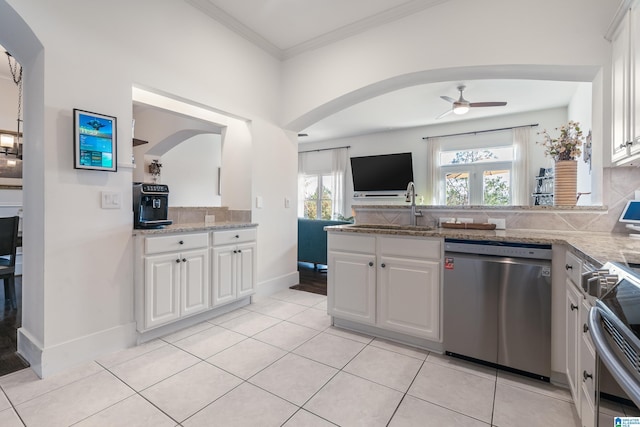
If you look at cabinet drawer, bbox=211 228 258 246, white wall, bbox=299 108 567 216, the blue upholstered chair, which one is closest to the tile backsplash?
cabinet drawer, bbox=211 228 258 246

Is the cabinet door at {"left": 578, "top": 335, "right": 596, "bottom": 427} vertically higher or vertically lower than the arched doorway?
lower

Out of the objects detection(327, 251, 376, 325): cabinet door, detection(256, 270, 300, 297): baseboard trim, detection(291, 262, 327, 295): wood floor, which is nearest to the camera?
detection(327, 251, 376, 325): cabinet door

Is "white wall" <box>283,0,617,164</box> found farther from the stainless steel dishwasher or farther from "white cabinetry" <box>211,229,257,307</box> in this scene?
"white cabinetry" <box>211,229,257,307</box>

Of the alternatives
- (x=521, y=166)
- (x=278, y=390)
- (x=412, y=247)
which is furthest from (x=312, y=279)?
(x=521, y=166)

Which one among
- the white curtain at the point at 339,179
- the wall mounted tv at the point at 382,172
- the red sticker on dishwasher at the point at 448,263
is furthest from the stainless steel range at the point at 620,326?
the white curtain at the point at 339,179

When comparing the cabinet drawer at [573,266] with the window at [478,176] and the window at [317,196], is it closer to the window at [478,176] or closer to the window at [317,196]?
the window at [478,176]

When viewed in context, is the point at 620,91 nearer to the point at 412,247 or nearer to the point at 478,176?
the point at 412,247

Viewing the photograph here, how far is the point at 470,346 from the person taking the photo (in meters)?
1.97

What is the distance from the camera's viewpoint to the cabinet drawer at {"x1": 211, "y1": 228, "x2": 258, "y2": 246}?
2.77 meters

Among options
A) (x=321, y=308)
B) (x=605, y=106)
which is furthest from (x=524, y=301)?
(x=321, y=308)

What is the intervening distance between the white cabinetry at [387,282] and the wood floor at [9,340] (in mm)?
2204

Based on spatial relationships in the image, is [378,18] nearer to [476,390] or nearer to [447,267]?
[447,267]

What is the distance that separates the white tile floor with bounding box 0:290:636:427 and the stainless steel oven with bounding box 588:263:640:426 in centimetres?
75

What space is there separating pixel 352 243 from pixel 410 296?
612 mm
